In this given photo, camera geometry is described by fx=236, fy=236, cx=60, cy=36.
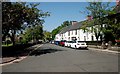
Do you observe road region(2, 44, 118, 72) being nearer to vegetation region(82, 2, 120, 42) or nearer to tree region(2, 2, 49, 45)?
tree region(2, 2, 49, 45)

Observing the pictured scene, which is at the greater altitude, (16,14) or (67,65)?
(16,14)

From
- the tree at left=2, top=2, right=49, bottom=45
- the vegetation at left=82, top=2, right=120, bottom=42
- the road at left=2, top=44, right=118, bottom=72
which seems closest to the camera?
the road at left=2, top=44, right=118, bottom=72

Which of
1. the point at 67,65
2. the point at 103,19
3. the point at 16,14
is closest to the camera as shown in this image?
Result: the point at 67,65

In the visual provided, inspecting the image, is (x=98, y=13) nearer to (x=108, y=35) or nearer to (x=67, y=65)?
(x=108, y=35)

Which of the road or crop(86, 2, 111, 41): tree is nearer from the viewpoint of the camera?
the road

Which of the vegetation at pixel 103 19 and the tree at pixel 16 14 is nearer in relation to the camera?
the tree at pixel 16 14

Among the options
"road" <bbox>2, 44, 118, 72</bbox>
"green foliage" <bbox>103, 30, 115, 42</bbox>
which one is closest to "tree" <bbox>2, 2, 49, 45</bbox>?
"road" <bbox>2, 44, 118, 72</bbox>

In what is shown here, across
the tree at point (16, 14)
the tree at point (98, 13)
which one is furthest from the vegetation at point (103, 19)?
the tree at point (16, 14)

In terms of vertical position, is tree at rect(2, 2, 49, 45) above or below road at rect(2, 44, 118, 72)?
above

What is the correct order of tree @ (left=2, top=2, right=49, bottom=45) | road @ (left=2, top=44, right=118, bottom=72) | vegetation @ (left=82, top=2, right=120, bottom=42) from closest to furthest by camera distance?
road @ (left=2, top=44, right=118, bottom=72) < tree @ (left=2, top=2, right=49, bottom=45) < vegetation @ (left=82, top=2, right=120, bottom=42)

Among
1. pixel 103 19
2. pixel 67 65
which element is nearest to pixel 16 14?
pixel 67 65

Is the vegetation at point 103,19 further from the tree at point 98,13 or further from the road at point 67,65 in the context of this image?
the road at point 67,65

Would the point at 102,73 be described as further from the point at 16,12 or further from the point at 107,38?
the point at 107,38

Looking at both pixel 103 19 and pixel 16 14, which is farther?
pixel 103 19
